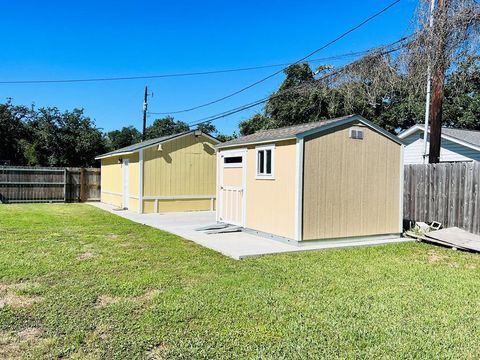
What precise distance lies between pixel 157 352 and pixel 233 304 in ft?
4.06

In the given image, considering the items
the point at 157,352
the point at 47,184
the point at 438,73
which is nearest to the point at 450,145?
the point at 438,73

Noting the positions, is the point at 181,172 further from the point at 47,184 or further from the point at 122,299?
the point at 122,299

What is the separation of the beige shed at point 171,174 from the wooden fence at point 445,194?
7.34 meters

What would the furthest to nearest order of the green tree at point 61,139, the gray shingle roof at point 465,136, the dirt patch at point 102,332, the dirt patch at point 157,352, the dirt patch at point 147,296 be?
the green tree at point 61,139 → the gray shingle roof at point 465,136 → the dirt patch at point 147,296 → the dirt patch at point 102,332 → the dirt patch at point 157,352

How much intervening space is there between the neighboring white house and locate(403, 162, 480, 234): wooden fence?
486 cm

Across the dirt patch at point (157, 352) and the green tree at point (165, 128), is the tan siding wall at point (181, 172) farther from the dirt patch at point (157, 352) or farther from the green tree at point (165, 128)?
the green tree at point (165, 128)

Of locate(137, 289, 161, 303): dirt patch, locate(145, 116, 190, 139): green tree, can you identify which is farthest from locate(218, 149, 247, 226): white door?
locate(145, 116, 190, 139): green tree

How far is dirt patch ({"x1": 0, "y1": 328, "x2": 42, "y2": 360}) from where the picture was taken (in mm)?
2975

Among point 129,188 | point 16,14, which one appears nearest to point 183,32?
point 16,14

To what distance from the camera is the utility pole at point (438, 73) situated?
8.57 meters

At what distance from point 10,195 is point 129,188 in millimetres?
6328

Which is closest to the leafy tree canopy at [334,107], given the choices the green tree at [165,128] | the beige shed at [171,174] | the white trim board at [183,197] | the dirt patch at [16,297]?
the beige shed at [171,174]

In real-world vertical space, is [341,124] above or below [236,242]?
above

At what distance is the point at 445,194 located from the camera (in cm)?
880
